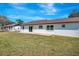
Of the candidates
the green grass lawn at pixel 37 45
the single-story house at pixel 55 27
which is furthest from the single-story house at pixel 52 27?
the green grass lawn at pixel 37 45

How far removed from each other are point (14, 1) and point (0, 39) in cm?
92

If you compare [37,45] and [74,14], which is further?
[37,45]

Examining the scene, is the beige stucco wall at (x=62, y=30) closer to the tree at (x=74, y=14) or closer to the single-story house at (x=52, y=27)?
the single-story house at (x=52, y=27)

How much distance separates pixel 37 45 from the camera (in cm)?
698

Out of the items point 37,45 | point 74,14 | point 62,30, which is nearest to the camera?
point 74,14

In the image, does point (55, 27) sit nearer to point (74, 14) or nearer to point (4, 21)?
point (74, 14)

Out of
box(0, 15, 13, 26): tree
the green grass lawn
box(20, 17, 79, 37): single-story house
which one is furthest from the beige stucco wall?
box(0, 15, 13, 26): tree

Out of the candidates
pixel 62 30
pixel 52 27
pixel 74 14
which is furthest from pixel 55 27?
pixel 74 14

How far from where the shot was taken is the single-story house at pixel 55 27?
273 inches

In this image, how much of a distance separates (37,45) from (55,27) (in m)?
0.60

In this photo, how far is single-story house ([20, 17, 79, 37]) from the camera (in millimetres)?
6945

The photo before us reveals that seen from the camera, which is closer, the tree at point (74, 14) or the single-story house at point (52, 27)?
the tree at point (74, 14)

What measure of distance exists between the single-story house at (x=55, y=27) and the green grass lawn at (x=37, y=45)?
13 cm

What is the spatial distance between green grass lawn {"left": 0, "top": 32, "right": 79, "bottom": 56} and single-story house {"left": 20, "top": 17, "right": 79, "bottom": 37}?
0.13 meters
